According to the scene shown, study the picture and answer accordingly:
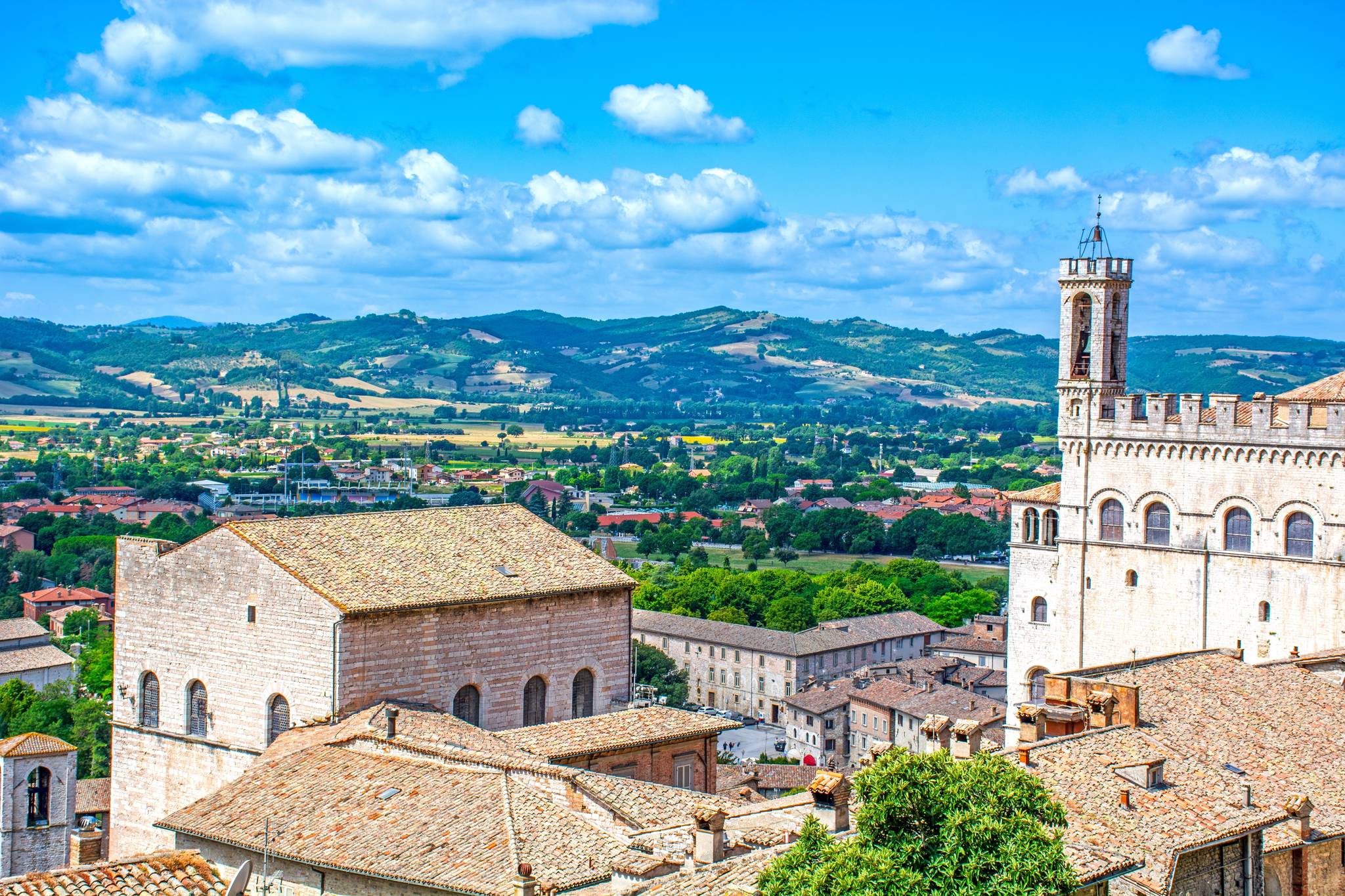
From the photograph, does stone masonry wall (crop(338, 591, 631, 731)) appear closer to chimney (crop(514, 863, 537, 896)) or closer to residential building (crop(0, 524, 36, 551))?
chimney (crop(514, 863, 537, 896))

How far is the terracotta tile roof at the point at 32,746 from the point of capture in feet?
Result: 98.7

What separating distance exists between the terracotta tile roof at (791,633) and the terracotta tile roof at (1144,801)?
226 feet

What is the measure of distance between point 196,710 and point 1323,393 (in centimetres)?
2764

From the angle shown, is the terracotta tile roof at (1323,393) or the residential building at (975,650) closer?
the terracotta tile roof at (1323,393)

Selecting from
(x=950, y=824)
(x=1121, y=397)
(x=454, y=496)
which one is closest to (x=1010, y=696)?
(x=1121, y=397)

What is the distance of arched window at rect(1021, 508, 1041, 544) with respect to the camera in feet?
154

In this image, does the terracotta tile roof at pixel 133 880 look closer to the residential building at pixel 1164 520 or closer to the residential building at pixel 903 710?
the residential building at pixel 1164 520

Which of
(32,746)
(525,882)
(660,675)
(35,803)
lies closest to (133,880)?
(525,882)

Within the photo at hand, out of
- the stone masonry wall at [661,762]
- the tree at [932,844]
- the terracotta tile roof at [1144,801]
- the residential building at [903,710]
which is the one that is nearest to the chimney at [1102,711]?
the terracotta tile roof at [1144,801]

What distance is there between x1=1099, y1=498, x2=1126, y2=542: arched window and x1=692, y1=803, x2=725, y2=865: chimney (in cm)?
2603

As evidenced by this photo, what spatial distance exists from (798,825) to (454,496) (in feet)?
513

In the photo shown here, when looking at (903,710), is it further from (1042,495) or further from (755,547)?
(755,547)

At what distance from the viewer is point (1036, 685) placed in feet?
152

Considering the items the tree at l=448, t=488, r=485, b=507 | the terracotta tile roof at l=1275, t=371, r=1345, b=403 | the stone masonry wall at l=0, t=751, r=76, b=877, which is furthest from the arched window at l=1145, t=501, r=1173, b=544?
the tree at l=448, t=488, r=485, b=507
